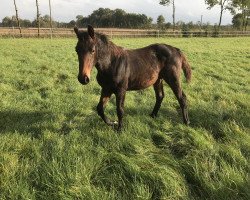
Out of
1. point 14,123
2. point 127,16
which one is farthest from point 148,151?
point 127,16

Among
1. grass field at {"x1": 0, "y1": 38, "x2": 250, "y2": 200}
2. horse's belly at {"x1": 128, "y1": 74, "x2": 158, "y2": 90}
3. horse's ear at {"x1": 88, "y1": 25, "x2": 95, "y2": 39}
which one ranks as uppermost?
horse's ear at {"x1": 88, "y1": 25, "x2": 95, "y2": 39}

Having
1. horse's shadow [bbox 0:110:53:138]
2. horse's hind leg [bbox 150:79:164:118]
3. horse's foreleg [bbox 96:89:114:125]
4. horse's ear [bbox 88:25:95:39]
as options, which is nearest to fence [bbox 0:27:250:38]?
horse's hind leg [bbox 150:79:164:118]

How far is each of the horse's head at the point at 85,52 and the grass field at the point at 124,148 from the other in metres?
0.98

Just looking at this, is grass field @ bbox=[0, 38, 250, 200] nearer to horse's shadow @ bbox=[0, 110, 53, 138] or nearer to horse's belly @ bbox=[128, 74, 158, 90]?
horse's shadow @ bbox=[0, 110, 53, 138]

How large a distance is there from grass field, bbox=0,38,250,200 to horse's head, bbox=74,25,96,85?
977 mm

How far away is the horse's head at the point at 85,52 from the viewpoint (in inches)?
166

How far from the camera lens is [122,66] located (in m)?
5.14

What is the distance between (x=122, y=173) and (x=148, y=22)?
2853 inches

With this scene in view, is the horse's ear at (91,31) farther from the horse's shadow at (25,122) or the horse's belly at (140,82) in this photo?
the horse's shadow at (25,122)

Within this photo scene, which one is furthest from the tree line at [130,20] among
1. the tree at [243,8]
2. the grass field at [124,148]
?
the grass field at [124,148]

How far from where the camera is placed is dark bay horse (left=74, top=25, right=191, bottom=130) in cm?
431

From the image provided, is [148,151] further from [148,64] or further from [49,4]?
[49,4]

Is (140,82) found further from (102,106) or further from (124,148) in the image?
(124,148)

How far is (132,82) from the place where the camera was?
17.9ft
